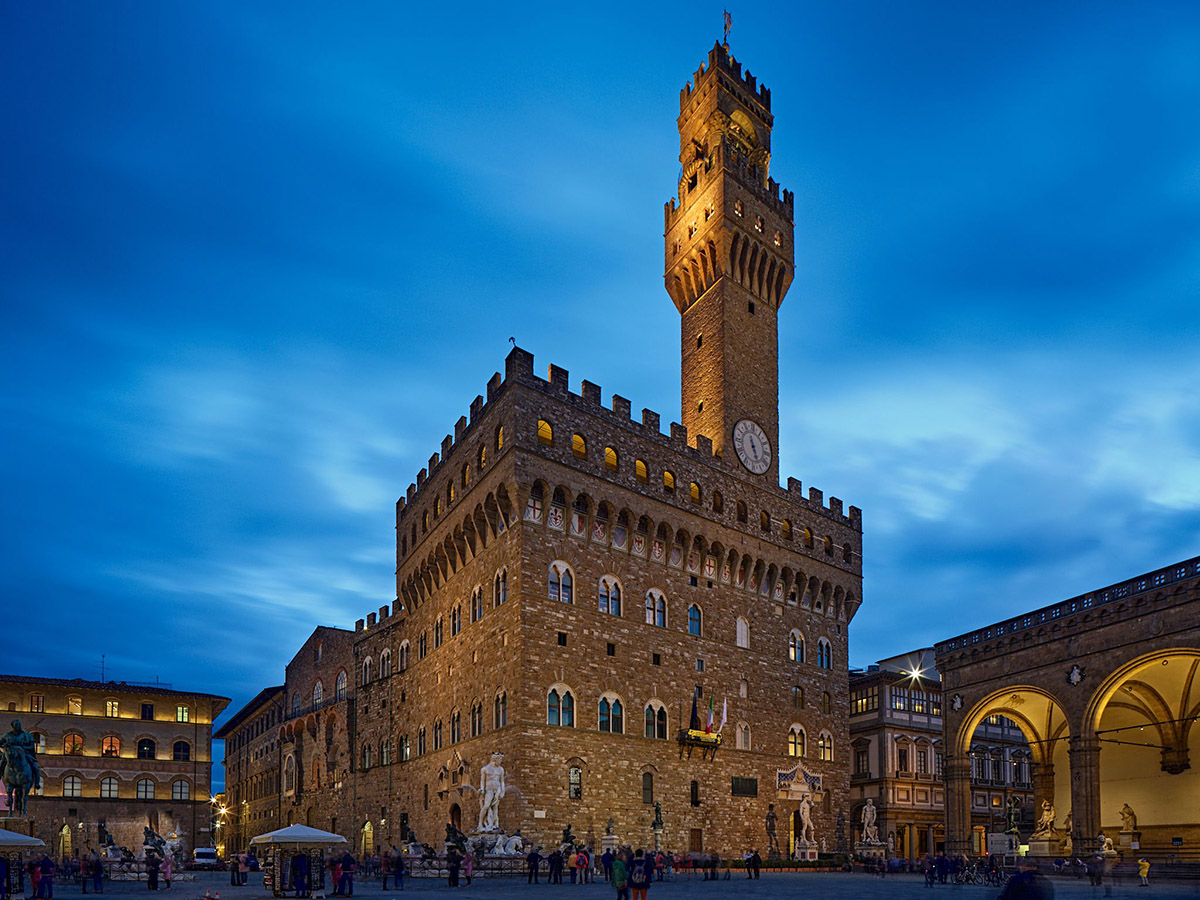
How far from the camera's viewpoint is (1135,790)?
41.7 m

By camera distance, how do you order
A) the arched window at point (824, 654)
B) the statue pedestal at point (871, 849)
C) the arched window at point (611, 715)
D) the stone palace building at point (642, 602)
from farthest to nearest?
1. the arched window at point (824, 654)
2. the statue pedestal at point (871, 849)
3. the arched window at point (611, 715)
4. the stone palace building at point (642, 602)

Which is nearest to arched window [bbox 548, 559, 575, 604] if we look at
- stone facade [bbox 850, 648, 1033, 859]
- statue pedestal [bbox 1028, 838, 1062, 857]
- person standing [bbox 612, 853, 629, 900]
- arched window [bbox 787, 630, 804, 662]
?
arched window [bbox 787, 630, 804, 662]

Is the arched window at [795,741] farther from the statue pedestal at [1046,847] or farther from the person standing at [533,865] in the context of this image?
the person standing at [533,865]

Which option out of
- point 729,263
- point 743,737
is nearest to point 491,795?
point 743,737

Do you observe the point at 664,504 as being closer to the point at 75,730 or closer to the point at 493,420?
the point at 493,420

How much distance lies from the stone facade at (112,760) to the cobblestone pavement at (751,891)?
34.8 m

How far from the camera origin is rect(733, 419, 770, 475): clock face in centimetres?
4725

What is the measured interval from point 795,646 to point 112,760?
157 ft

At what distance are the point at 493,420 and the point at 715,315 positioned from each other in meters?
14.4

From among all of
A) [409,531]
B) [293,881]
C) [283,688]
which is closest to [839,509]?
[409,531]

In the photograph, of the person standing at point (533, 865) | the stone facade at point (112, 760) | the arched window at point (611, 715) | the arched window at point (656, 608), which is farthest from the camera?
the stone facade at point (112, 760)

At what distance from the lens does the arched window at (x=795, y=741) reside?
152 ft

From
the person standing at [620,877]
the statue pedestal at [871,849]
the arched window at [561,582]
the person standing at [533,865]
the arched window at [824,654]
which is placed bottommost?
the statue pedestal at [871,849]

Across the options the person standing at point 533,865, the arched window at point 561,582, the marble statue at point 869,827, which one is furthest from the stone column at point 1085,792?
the person standing at point 533,865
